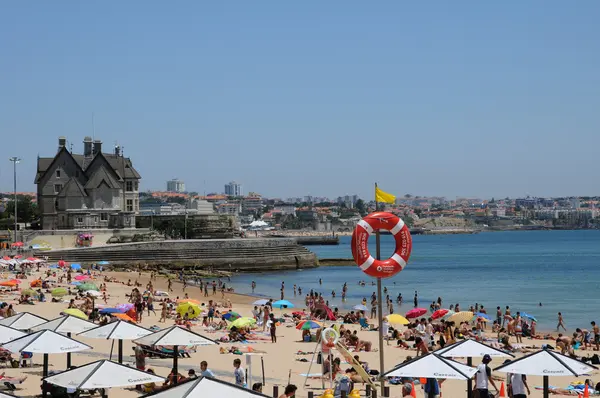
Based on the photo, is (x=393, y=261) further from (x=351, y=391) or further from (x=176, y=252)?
(x=176, y=252)

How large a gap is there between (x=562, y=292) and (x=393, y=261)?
39.6 metres

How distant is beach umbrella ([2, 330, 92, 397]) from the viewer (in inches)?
564

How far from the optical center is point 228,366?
1945 cm

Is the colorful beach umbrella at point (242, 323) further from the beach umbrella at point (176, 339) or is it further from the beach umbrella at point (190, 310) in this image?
the beach umbrella at point (176, 339)

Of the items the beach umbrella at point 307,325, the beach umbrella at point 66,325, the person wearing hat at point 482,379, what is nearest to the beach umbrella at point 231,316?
the beach umbrella at point 307,325

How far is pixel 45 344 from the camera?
14391 mm

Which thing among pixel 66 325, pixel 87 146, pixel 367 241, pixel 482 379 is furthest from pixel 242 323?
pixel 87 146

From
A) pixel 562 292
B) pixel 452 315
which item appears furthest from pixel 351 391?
pixel 562 292

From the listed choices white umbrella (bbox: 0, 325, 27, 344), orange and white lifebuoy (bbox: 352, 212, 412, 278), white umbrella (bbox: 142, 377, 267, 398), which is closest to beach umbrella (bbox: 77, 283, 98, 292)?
white umbrella (bbox: 0, 325, 27, 344)

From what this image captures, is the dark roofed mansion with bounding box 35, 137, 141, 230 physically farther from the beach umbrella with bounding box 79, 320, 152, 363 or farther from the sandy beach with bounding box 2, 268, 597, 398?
the beach umbrella with bounding box 79, 320, 152, 363

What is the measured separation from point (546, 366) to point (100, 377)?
7.00m

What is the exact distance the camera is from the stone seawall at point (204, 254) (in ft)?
204

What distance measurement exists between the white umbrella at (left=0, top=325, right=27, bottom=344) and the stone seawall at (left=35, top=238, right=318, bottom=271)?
143 ft

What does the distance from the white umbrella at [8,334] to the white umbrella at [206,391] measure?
28.4 feet
